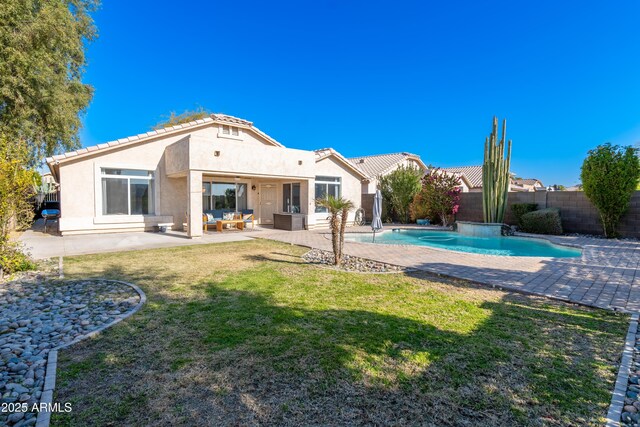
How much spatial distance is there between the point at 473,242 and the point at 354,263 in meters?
9.50

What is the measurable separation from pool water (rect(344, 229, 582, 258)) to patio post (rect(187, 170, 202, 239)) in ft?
25.1

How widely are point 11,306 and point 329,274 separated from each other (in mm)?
6524

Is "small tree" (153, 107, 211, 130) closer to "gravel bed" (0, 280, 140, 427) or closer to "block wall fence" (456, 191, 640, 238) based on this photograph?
"block wall fence" (456, 191, 640, 238)

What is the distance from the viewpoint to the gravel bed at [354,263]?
923 cm

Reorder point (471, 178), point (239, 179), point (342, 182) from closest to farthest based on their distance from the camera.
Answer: point (239, 179) → point (342, 182) → point (471, 178)

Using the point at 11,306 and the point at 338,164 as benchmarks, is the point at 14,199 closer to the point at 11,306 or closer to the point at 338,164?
the point at 11,306

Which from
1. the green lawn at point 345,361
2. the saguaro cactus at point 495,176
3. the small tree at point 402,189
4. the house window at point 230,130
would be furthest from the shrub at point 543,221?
the house window at point 230,130

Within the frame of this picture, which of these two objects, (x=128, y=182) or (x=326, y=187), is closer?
(x=128, y=182)

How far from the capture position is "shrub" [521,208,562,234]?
17594 mm

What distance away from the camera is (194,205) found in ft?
52.0

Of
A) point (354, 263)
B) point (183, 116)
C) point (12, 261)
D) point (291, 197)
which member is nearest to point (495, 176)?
point (291, 197)

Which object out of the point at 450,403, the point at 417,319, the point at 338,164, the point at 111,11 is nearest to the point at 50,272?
the point at 417,319

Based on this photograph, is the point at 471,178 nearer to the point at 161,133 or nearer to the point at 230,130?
the point at 230,130

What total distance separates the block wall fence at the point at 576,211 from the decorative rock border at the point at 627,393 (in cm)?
1581
